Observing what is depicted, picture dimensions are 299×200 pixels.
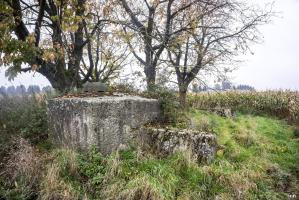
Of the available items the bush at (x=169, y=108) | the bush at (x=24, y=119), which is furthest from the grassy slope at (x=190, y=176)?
the bush at (x=24, y=119)

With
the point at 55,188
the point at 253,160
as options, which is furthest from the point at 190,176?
the point at 55,188

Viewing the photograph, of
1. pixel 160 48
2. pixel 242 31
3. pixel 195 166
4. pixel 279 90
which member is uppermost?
pixel 242 31

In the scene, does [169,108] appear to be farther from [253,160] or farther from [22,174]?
[22,174]

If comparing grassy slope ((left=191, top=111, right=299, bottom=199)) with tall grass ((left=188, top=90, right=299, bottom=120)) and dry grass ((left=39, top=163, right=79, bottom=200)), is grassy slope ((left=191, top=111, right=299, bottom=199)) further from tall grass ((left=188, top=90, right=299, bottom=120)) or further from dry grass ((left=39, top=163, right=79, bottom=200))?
tall grass ((left=188, top=90, right=299, bottom=120))

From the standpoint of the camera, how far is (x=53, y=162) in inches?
350

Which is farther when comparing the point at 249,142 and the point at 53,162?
the point at 249,142

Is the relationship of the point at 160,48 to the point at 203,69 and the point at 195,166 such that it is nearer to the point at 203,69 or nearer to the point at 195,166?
the point at 203,69

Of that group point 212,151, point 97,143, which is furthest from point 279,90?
point 97,143

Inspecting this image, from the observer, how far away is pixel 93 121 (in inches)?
373

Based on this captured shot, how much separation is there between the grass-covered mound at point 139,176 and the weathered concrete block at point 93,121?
293 millimetres

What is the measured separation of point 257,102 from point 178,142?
13094 mm

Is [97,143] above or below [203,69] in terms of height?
below

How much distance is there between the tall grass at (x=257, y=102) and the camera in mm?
20320

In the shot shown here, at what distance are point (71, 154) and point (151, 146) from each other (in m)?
1.98
